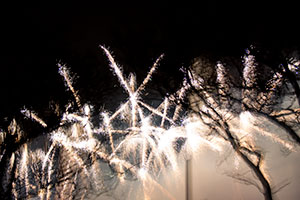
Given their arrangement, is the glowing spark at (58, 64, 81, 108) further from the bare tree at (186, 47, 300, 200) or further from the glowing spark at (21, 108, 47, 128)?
the bare tree at (186, 47, 300, 200)

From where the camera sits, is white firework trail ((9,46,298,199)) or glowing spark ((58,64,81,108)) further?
white firework trail ((9,46,298,199))

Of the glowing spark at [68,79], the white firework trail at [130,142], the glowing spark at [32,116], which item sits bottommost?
the white firework trail at [130,142]

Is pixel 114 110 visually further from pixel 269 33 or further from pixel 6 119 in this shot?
pixel 269 33

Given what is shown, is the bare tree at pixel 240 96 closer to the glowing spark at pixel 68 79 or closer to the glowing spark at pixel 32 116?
the glowing spark at pixel 68 79

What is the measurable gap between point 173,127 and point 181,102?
2572 millimetres

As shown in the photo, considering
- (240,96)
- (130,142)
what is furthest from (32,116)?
(240,96)

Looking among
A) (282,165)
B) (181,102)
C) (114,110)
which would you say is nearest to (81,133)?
(114,110)

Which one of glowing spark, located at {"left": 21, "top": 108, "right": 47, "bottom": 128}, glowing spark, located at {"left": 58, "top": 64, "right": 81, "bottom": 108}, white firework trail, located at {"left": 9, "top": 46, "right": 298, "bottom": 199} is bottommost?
white firework trail, located at {"left": 9, "top": 46, "right": 298, "bottom": 199}

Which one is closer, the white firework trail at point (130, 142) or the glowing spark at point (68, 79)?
the glowing spark at point (68, 79)

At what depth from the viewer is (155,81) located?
34.1 feet

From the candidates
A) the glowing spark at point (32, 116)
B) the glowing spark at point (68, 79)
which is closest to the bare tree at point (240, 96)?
the glowing spark at point (68, 79)

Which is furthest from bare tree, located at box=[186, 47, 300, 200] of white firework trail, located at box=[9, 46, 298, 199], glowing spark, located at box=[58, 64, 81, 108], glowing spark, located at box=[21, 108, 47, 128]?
glowing spark, located at box=[21, 108, 47, 128]

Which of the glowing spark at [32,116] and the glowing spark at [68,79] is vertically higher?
the glowing spark at [68,79]

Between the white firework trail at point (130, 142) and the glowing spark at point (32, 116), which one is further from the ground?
the glowing spark at point (32, 116)
